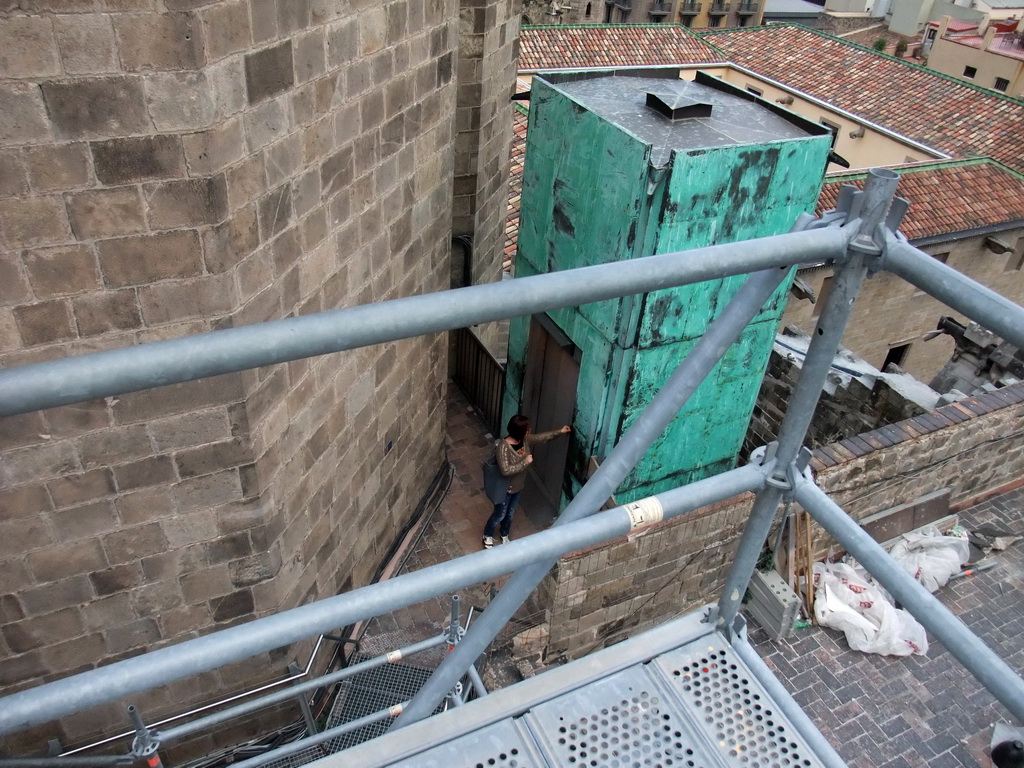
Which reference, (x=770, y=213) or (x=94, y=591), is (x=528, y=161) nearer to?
(x=770, y=213)

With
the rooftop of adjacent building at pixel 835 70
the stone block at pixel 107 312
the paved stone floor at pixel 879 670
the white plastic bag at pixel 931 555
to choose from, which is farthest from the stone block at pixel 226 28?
the rooftop of adjacent building at pixel 835 70

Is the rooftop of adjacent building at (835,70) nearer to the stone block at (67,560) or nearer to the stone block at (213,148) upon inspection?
the stone block at (213,148)

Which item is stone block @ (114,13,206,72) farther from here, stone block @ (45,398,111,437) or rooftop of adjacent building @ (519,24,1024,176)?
rooftop of adjacent building @ (519,24,1024,176)

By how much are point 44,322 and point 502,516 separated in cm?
454

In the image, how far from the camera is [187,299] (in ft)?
12.4

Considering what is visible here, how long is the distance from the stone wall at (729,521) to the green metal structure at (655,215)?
32.5 inches

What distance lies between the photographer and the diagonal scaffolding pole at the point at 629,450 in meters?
2.39

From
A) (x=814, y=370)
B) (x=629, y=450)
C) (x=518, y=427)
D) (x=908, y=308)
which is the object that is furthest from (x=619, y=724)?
(x=908, y=308)

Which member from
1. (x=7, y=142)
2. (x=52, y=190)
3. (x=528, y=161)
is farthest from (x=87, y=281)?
(x=528, y=161)

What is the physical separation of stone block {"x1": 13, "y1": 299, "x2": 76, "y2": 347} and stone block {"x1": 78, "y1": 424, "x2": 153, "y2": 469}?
575 mm

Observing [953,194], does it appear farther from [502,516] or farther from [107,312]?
[107,312]

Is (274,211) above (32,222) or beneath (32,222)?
beneath

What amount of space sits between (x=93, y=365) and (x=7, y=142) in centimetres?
215

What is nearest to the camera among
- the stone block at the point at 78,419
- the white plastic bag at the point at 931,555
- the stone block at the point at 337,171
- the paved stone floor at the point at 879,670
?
the stone block at the point at 78,419
